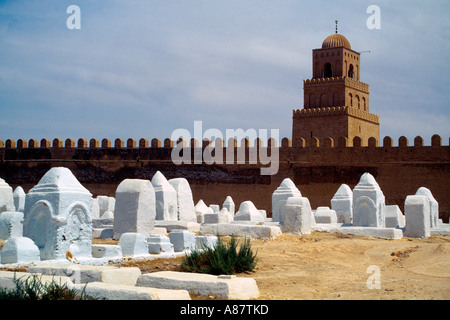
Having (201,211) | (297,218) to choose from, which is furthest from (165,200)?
(297,218)

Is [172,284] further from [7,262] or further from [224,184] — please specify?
[224,184]

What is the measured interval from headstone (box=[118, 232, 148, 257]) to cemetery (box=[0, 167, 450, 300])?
16 millimetres

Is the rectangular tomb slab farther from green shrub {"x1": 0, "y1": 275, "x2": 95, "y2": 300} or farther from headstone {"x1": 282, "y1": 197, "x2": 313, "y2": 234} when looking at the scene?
headstone {"x1": 282, "y1": 197, "x2": 313, "y2": 234}

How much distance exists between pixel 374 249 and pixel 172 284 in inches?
200

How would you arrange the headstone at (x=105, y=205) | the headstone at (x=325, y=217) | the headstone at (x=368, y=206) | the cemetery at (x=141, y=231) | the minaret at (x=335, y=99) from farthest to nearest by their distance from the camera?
1. the minaret at (x=335, y=99)
2. the headstone at (x=105, y=205)
3. the headstone at (x=325, y=217)
4. the headstone at (x=368, y=206)
5. the cemetery at (x=141, y=231)

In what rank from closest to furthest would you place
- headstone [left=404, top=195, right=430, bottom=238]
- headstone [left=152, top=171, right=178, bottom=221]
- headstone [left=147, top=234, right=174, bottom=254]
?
headstone [left=147, top=234, right=174, bottom=254], headstone [left=404, top=195, right=430, bottom=238], headstone [left=152, top=171, right=178, bottom=221]

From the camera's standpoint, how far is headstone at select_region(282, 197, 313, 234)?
493 inches

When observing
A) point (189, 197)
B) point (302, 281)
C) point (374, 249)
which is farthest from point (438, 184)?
A: point (302, 281)

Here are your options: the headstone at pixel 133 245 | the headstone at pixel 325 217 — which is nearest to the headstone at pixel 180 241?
the headstone at pixel 133 245

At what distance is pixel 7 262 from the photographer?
25.7 feet

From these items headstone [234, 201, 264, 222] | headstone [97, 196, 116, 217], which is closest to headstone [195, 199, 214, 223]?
headstone [234, 201, 264, 222]

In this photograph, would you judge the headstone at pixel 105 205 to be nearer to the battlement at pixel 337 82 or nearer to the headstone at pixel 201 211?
the headstone at pixel 201 211

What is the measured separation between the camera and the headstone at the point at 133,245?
9242 mm

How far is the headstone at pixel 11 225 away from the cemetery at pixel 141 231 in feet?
0.06
